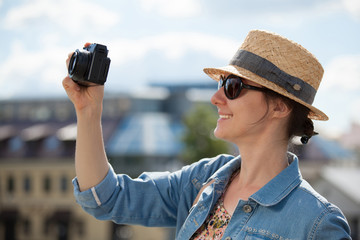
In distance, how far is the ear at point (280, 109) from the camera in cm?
229

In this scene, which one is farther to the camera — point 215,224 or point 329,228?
point 215,224

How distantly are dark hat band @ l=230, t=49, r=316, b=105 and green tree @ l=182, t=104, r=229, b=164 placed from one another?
1071 inches

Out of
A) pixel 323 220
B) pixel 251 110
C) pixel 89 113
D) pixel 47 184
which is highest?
pixel 251 110

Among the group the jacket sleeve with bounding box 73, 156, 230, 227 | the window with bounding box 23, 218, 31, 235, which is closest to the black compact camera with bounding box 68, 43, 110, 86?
the jacket sleeve with bounding box 73, 156, 230, 227

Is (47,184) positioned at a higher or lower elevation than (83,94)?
lower

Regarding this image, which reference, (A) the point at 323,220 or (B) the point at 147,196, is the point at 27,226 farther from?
(A) the point at 323,220

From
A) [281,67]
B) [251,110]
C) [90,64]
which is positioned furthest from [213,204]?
[90,64]

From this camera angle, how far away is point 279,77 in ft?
7.24

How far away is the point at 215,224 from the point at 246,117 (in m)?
0.52

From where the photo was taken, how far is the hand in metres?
2.32

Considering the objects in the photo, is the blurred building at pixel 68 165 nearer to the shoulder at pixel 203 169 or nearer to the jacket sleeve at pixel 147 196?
the shoulder at pixel 203 169

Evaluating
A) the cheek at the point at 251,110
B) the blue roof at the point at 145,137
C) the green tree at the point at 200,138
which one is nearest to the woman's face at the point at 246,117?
the cheek at the point at 251,110

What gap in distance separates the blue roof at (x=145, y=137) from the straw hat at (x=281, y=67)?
1130 inches

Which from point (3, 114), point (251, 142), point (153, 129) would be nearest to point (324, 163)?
point (153, 129)
